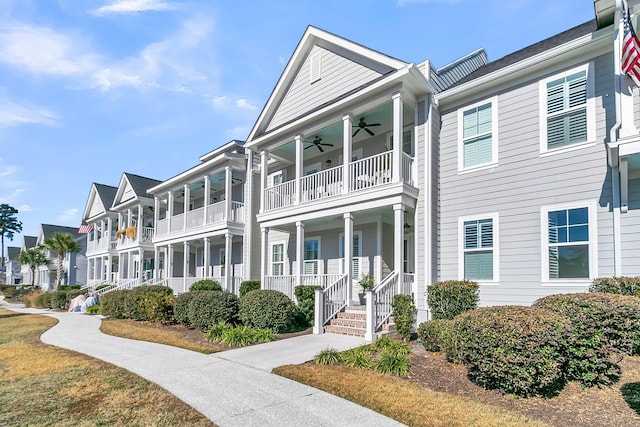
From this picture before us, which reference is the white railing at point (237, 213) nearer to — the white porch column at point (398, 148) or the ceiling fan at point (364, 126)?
the ceiling fan at point (364, 126)

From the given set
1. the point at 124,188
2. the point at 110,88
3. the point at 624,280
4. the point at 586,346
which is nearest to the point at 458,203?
the point at 624,280

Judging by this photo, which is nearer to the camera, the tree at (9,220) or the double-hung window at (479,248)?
the double-hung window at (479,248)

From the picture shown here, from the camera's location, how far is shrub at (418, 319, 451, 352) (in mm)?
8137

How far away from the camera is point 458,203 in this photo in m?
11.8

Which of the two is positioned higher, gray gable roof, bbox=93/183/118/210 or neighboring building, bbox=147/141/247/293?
gray gable roof, bbox=93/183/118/210

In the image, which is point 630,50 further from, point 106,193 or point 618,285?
point 106,193

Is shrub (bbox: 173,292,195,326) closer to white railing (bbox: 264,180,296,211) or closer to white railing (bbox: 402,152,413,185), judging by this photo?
white railing (bbox: 264,180,296,211)

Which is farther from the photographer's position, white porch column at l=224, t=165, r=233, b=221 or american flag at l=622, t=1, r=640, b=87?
white porch column at l=224, t=165, r=233, b=221

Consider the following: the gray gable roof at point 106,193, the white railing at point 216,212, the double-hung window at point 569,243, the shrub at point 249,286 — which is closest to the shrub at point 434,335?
the double-hung window at point 569,243

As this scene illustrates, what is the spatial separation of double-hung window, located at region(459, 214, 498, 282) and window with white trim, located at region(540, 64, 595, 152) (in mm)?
2443

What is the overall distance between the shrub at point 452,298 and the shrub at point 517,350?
12.8 feet

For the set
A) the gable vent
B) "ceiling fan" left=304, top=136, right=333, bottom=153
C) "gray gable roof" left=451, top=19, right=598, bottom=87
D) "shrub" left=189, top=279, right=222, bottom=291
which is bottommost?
"shrub" left=189, top=279, right=222, bottom=291

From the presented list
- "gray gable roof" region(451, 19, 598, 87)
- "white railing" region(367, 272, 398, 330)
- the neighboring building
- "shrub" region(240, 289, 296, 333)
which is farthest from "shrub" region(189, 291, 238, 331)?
"gray gable roof" region(451, 19, 598, 87)

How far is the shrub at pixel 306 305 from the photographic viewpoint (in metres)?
12.7
